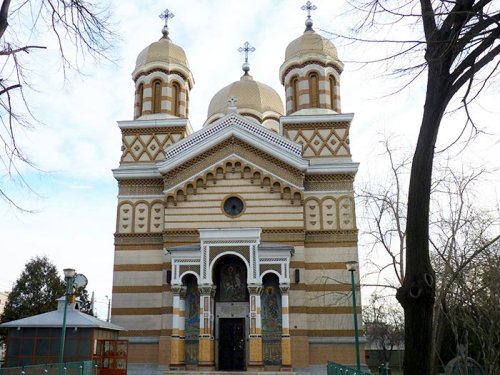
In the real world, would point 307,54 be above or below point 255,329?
above

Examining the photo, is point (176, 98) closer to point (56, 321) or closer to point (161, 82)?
point (161, 82)

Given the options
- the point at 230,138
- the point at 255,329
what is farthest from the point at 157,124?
the point at 255,329

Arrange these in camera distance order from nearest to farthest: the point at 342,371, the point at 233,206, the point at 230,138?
the point at 342,371 → the point at 233,206 → the point at 230,138

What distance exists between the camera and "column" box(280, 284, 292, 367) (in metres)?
21.5

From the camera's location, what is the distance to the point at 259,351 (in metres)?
21.4

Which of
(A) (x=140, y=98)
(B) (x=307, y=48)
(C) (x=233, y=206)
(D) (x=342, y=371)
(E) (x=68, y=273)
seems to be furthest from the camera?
(A) (x=140, y=98)

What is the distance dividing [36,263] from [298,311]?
2650 centimetres

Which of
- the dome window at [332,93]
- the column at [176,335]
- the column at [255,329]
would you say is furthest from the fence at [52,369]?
the dome window at [332,93]

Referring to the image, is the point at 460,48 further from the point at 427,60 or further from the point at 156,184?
the point at 156,184

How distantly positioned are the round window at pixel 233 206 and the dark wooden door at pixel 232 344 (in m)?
4.81

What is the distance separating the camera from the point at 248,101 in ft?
113

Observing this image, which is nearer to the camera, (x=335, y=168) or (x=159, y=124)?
(x=335, y=168)

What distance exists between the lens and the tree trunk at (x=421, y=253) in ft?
19.9

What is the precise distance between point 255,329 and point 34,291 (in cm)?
2525
